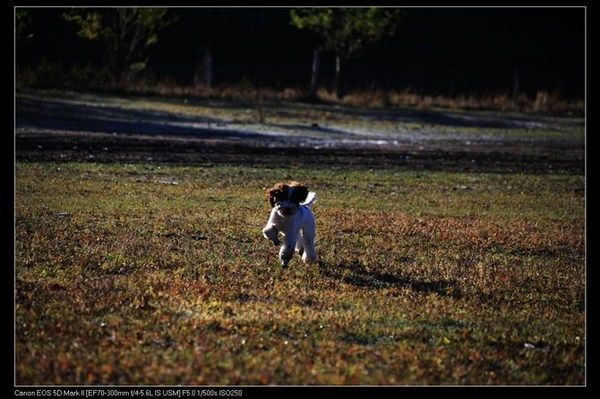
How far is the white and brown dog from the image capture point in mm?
10039

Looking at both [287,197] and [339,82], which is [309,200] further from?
[339,82]

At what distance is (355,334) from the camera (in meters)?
7.43

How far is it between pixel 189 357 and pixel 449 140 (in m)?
27.9

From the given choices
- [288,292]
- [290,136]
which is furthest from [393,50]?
[288,292]

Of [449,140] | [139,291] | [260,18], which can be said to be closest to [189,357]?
[139,291]

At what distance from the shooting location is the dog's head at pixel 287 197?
33.1 feet

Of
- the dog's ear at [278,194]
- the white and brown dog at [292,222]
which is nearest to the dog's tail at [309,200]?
the white and brown dog at [292,222]

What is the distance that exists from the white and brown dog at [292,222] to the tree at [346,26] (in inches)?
1638

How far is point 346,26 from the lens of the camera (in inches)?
2089

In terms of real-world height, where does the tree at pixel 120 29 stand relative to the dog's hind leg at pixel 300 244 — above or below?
above

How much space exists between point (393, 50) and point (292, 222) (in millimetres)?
57798

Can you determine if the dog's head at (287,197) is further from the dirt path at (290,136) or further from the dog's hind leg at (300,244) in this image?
the dirt path at (290,136)

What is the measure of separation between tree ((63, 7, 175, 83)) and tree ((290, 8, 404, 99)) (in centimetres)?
930
